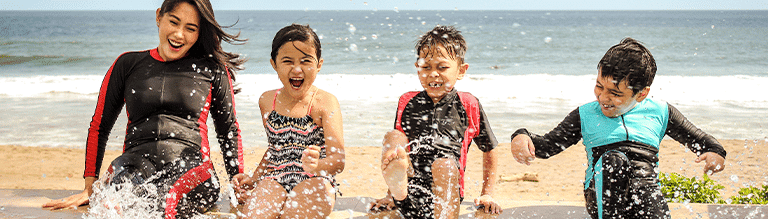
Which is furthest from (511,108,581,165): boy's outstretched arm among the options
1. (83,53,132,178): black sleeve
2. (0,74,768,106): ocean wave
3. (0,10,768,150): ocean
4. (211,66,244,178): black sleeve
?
(0,74,768,106): ocean wave

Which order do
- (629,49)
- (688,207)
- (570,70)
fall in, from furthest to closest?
(570,70) → (688,207) → (629,49)

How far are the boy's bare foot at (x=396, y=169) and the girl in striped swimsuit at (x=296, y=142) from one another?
31 centimetres

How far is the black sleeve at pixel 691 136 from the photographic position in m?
2.75

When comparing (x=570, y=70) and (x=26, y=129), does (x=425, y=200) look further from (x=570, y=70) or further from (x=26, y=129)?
(x=570, y=70)

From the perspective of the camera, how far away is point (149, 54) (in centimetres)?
338

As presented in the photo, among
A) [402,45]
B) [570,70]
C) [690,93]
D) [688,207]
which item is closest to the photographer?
[688,207]

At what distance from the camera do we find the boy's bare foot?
9.08 ft

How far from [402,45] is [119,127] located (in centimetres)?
1640

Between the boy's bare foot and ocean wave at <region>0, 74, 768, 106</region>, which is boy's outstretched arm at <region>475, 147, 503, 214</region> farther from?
ocean wave at <region>0, 74, 768, 106</region>

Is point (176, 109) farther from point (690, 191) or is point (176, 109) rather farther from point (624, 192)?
point (690, 191)

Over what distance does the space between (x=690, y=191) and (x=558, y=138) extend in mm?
1395

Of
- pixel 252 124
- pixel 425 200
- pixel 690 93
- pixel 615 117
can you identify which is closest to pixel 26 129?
pixel 252 124

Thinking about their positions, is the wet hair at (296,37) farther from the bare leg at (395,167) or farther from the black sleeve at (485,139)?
the black sleeve at (485,139)

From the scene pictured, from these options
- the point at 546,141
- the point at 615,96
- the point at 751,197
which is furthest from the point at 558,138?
the point at 751,197
